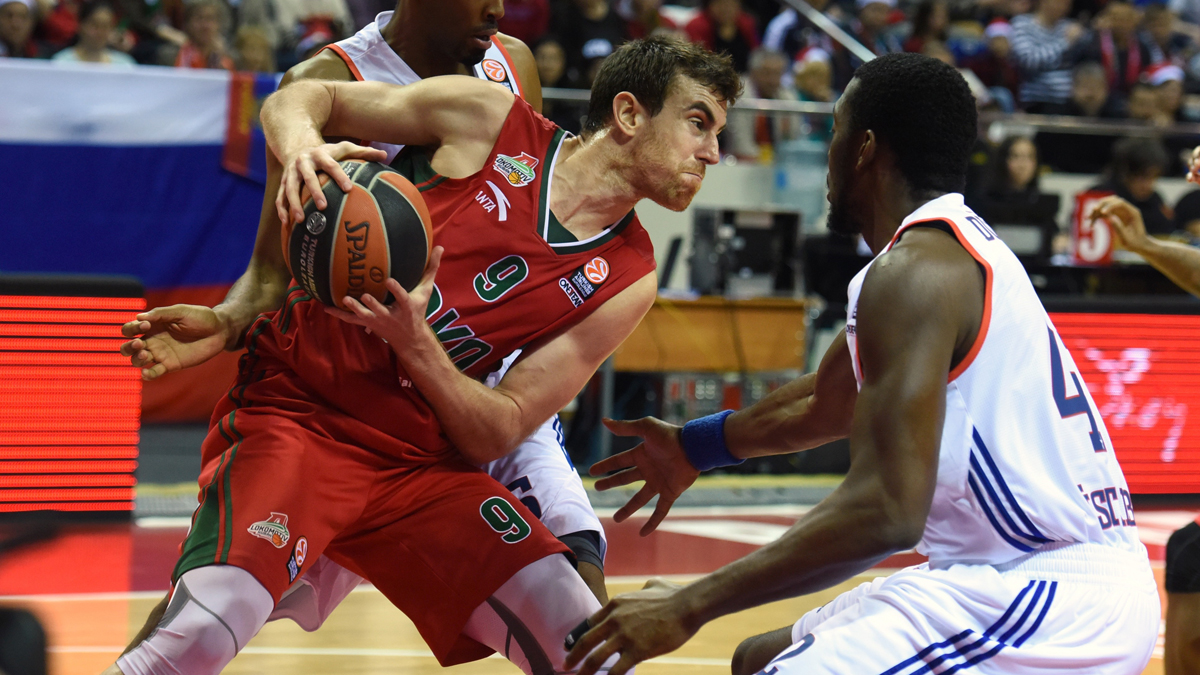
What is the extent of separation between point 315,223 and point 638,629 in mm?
1156

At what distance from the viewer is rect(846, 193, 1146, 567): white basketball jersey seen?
2.49 meters

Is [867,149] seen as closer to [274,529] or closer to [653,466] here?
[653,466]

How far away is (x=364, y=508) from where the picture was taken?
10.7 ft

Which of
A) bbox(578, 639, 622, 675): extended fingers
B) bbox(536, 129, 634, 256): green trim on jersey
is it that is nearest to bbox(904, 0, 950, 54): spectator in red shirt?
bbox(536, 129, 634, 256): green trim on jersey

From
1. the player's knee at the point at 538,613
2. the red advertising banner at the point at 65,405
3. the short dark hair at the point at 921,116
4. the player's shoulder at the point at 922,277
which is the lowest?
the red advertising banner at the point at 65,405

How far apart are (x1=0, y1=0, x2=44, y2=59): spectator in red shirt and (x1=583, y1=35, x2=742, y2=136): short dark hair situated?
6728mm

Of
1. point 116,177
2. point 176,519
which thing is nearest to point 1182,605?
point 176,519

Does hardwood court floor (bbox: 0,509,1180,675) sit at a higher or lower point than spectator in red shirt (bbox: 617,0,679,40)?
lower

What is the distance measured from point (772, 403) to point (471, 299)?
80cm

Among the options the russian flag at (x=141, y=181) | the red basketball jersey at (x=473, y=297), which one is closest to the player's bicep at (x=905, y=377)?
the red basketball jersey at (x=473, y=297)

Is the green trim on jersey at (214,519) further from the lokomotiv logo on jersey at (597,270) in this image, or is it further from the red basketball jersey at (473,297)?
the lokomotiv logo on jersey at (597,270)

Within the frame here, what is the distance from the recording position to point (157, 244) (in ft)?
26.9

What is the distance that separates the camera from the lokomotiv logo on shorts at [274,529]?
305cm

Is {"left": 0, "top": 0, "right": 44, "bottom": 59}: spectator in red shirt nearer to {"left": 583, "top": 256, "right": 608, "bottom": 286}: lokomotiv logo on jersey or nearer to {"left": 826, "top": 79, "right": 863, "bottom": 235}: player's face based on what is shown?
{"left": 583, "top": 256, "right": 608, "bottom": 286}: lokomotiv logo on jersey
